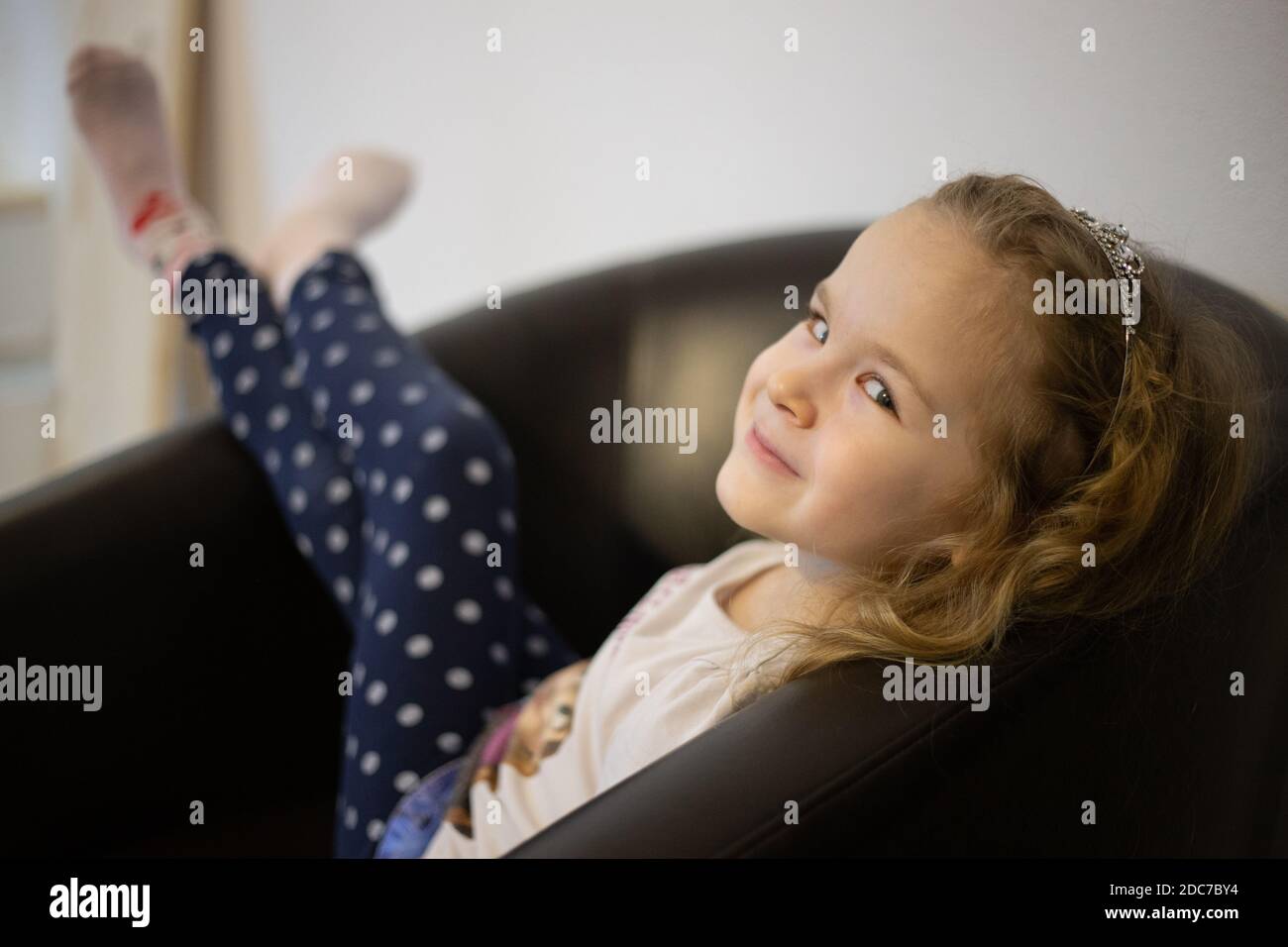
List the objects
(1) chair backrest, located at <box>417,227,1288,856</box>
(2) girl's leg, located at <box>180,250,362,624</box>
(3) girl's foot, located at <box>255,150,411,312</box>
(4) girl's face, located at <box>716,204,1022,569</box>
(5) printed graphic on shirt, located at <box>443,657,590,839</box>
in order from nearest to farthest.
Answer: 1. (1) chair backrest, located at <box>417,227,1288,856</box>
2. (4) girl's face, located at <box>716,204,1022,569</box>
3. (5) printed graphic on shirt, located at <box>443,657,590,839</box>
4. (2) girl's leg, located at <box>180,250,362,624</box>
5. (3) girl's foot, located at <box>255,150,411,312</box>

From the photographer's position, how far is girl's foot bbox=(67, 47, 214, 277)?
99cm

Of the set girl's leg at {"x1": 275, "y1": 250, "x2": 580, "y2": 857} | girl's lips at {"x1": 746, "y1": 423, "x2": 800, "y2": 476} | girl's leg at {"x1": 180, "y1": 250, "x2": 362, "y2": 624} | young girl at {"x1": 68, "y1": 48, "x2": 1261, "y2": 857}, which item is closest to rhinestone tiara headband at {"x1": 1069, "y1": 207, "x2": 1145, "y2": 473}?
young girl at {"x1": 68, "y1": 48, "x2": 1261, "y2": 857}

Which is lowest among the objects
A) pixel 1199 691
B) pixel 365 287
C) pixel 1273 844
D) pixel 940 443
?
pixel 1273 844

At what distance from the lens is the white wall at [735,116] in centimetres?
59

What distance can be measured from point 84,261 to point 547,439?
887mm

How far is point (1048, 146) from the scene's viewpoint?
612mm

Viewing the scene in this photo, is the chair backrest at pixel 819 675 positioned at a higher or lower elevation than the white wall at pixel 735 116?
lower

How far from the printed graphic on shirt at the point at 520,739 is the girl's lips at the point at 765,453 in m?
0.21

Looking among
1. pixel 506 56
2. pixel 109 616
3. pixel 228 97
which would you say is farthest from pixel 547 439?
pixel 228 97

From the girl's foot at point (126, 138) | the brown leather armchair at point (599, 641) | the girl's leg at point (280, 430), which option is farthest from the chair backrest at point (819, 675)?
the girl's foot at point (126, 138)

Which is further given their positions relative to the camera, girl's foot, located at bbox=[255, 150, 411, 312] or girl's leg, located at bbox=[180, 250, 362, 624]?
girl's foot, located at bbox=[255, 150, 411, 312]

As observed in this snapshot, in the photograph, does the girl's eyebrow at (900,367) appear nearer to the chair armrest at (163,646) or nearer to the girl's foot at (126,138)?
the chair armrest at (163,646)

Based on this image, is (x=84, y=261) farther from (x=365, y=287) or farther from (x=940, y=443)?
(x=940, y=443)

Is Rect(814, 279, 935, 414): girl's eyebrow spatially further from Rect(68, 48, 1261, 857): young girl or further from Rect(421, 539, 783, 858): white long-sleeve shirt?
Rect(421, 539, 783, 858): white long-sleeve shirt
